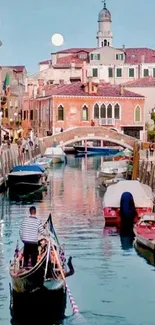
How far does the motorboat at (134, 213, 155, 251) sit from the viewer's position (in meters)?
16.4

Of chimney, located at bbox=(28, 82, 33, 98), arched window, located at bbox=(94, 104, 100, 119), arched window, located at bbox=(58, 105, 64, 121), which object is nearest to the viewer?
arched window, located at bbox=(58, 105, 64, 121)

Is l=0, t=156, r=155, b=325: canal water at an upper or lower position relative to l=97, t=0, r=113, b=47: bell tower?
lower

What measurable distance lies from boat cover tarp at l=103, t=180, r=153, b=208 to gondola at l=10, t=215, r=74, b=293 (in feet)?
28.3

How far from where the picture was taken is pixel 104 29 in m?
75.4

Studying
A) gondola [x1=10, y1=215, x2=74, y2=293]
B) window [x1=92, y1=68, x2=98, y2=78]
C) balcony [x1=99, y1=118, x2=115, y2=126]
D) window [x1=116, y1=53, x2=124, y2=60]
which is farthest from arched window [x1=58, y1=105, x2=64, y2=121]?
gondola [x1=10, y1=215, x2=74, y2=293]

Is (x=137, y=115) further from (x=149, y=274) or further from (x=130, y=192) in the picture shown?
(x=149, y=274)

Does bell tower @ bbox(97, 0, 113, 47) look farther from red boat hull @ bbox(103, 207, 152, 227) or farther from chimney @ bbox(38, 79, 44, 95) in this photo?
red boat hull @ bbox(103, 207, 152, 227)

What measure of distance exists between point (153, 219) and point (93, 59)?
51839 mm

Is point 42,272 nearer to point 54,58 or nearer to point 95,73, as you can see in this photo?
point 95,73

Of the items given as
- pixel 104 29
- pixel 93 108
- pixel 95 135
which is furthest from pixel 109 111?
pixel 104 29

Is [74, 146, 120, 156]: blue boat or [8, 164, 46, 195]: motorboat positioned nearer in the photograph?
[8, 164, 46, 195]: motorboat

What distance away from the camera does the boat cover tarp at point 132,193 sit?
67.9ft

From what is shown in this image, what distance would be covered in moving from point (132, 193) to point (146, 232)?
3.91 metres

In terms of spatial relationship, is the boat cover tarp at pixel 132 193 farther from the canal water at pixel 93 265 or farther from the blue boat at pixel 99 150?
the blue boat at pixel 99 150
